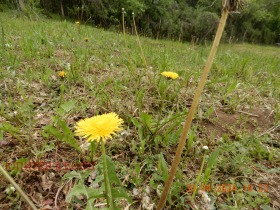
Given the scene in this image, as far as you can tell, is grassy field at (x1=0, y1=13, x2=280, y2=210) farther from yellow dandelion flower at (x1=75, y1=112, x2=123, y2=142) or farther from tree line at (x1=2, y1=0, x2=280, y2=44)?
tree line at (x1=2, y1=0, x2=280, y2=44)

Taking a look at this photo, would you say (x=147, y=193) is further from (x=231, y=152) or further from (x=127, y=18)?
(x=127, y=18)

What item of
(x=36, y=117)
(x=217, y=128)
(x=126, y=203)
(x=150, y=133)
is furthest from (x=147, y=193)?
(x=36, y=117)

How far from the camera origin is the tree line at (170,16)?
1184 cm

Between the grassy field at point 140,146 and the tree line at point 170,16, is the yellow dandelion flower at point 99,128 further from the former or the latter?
the tree line at point 170,16

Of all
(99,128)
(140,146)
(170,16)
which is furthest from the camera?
(170,16)

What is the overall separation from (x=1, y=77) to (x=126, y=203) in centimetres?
176

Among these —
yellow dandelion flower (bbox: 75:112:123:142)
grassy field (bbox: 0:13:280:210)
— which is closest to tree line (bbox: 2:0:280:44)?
grassy field (bbox: 0:13:280:210)

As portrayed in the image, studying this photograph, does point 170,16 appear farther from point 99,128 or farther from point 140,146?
point 99,128

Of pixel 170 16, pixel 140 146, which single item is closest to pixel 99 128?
pixel 140 146

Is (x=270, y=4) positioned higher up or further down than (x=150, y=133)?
higher up

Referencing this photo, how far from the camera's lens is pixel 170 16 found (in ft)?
68.5

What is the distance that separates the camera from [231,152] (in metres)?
1.50

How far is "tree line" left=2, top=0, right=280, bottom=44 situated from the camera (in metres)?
11.8

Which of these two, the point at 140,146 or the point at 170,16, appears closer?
the point at 140,146
